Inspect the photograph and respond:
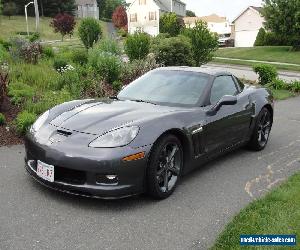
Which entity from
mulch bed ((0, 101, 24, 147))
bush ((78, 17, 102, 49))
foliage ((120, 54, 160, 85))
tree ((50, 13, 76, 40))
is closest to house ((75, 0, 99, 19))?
tree ((50, 13, 76, 40))

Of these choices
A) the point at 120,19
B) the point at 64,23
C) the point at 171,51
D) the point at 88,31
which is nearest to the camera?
the point at 171,51

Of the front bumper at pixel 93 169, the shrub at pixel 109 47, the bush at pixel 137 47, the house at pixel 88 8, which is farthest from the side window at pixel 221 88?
the house at pixel 88 8

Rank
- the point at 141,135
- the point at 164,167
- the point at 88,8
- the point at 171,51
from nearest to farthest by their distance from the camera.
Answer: the point at 141,135, the point at 164,167, the point at 171,51, the point at 88,8

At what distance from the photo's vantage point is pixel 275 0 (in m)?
35.5

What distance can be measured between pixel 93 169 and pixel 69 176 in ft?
1.00

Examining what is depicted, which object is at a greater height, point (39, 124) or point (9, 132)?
point (39, 124)

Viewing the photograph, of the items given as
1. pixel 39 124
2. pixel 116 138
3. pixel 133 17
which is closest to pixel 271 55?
pixel 39 124

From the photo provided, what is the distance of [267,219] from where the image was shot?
13.4ft

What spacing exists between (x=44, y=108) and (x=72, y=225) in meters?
4.06

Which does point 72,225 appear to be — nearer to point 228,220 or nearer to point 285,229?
point 228,220

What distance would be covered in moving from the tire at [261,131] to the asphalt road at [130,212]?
684mm

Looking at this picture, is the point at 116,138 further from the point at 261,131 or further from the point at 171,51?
the point at 171,51

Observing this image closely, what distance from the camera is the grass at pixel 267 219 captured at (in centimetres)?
374

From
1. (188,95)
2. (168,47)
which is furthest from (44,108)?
(168,47)
